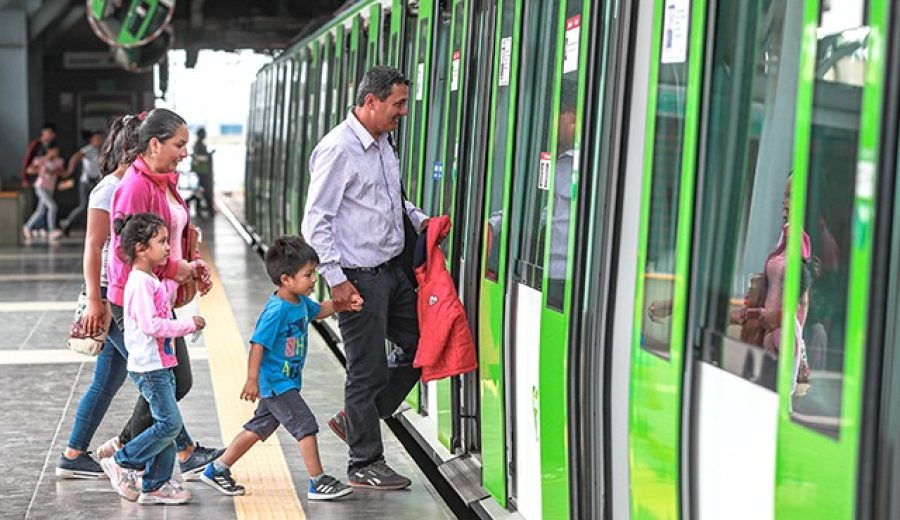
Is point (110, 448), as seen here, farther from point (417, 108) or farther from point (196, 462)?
point (417, 108)

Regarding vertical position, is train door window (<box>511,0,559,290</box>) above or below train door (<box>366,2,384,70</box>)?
below

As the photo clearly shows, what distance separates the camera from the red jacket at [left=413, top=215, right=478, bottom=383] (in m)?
6.21

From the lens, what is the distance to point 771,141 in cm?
384

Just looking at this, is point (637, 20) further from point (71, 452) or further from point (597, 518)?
point (71, 452)

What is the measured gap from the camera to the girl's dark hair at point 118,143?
266 inches

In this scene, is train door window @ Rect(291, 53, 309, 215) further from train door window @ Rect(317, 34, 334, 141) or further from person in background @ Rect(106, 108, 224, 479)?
person in background @ Rect(106, 108, 224, 479)

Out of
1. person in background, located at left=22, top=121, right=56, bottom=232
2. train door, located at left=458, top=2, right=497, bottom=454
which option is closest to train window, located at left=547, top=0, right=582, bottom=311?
train door, located at left=458, top=2, right=497, bottom=454

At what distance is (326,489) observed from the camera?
657 cm

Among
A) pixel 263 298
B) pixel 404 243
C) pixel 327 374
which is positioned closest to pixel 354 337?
pixel 404 243

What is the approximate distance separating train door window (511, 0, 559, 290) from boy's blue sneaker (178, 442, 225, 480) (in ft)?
6.67

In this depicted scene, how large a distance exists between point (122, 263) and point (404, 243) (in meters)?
1.17

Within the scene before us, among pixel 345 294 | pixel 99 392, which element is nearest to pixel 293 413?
pixel 345 294

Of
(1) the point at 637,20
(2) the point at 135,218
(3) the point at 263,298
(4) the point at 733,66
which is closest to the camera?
(4) the point at 733,66

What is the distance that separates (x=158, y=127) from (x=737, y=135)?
3280 mm
